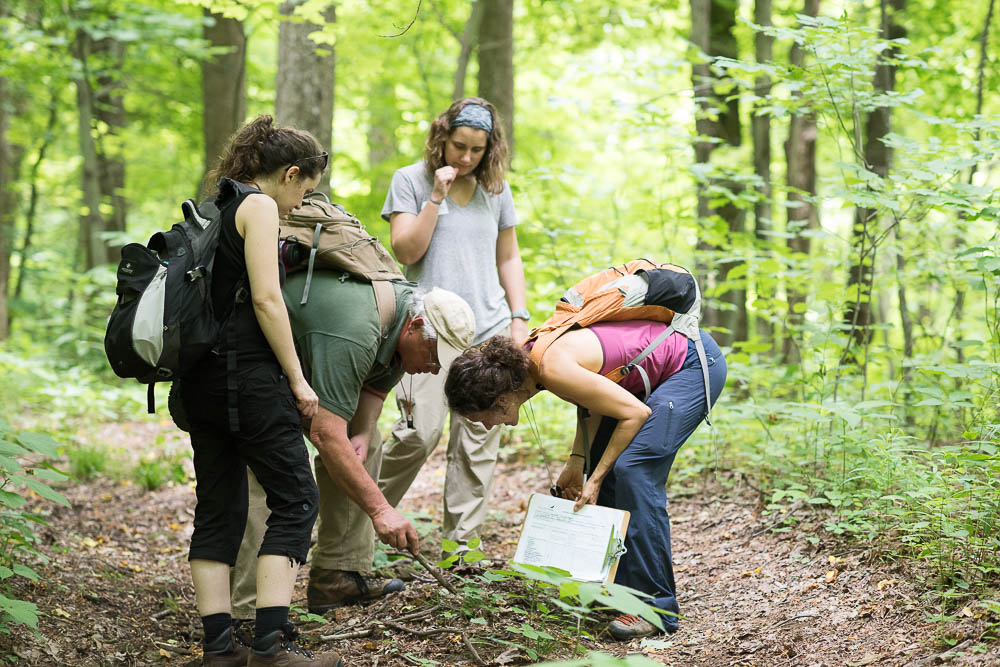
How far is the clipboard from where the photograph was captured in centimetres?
316

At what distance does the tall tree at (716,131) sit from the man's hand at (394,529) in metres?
3.38

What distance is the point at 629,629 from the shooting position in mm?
3232

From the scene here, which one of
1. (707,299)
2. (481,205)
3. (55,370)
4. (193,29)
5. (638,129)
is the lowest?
(55,370)

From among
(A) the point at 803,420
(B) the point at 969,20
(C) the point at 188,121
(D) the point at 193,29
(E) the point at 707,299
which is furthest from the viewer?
(C) the point at 188,121

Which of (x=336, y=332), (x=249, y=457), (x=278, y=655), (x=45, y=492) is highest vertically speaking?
(x=336, y=332)

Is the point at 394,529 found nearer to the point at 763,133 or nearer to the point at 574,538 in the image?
the point at 574,538

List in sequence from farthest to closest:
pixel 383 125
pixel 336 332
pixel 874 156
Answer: pixel 383 125 → pixel 874 156 → pixel 336 332

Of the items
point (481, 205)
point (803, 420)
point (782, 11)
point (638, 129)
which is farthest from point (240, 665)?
point (782, 11)

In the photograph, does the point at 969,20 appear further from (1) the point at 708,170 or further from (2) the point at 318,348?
(2) the point at 318,348

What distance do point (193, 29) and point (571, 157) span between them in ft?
24.9

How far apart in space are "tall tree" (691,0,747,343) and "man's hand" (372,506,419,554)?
3.38m

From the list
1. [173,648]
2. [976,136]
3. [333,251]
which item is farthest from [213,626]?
[976,136]

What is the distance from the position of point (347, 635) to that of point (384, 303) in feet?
4.55

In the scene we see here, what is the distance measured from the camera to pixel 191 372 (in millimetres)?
2805
